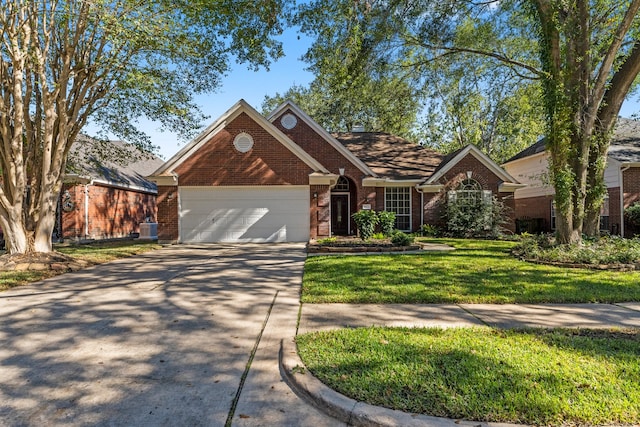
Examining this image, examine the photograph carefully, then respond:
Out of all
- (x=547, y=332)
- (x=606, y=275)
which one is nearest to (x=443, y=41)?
(x=606, y=275)

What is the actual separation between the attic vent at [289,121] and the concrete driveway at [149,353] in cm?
1224

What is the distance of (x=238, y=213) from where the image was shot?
1559cm

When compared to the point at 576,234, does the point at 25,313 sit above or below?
below

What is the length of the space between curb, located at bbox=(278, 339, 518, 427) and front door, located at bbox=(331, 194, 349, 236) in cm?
1627

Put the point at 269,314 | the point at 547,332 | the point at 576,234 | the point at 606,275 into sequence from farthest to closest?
1. the point at 576,234
2. the point at 606,275
3. the point at 269,314
4. the point at 547,332

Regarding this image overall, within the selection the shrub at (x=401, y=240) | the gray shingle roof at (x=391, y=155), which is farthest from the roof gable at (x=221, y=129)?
the gray shingle roof at (x=391, y=155)

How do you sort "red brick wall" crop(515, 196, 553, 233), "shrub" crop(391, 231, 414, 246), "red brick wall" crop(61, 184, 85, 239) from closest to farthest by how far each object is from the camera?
"shrub" crop(391, 231, 414, 246)
"red brick wall" crop(61, 184, 85, 239)
"red brick wall" crop(515, 196, 553, 233)

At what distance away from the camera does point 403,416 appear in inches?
101

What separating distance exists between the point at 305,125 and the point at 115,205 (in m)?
10.9

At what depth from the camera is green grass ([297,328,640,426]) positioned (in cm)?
259

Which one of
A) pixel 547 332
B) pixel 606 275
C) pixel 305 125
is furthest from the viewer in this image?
pixel 305 125

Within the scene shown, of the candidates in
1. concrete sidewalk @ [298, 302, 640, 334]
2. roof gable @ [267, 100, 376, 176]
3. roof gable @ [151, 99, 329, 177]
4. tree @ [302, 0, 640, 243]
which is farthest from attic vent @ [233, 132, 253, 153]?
concrete sidewalk @ [298, 302, 640, 334]

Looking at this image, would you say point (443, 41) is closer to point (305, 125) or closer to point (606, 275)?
point (305, 125)

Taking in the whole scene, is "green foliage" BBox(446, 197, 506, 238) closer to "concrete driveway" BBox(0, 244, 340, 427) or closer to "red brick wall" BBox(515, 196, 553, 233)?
"red brick wall" BBox(515, 196, 553, 233)
